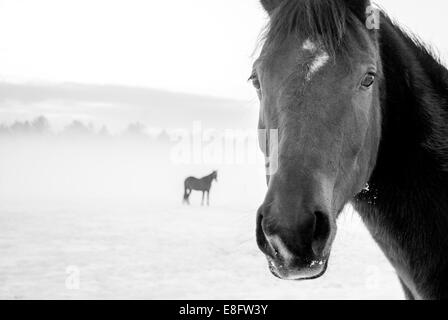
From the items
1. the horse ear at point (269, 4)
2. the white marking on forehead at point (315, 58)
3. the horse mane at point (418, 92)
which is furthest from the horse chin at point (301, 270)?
the horse ear at point (269, 4)

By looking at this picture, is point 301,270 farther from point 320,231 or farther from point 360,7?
point 360,7

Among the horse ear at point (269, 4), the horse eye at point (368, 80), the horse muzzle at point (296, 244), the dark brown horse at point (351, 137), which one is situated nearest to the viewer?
the horse muzzle at point (296, 244)

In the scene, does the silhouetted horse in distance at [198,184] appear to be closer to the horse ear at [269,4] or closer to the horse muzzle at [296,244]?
the horse ear at [269,4]

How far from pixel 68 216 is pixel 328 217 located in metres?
17.4

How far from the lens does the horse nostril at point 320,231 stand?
202 cm

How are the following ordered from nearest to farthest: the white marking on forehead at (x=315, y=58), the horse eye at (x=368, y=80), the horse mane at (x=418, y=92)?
the white marking on forehead at (x=315, y=58), the horse eye at (x=368, y=80), the horse mane at (x=418, y=92)

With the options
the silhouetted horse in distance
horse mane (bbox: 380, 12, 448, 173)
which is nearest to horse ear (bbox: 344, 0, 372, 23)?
horse mane (bbox: 380, 12, 448, 173)

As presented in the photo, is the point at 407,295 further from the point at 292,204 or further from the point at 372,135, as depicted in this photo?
the point at 292,204

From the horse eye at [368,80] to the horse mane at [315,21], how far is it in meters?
0.24

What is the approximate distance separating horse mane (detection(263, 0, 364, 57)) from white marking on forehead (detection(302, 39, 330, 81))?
0.04 meters

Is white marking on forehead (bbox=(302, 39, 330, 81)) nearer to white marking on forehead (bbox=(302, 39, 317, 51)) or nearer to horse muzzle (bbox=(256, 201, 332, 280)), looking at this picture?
white marking on forehead (bbox=(302, 39, 317, 51))

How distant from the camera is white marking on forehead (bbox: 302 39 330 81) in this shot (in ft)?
8.04
